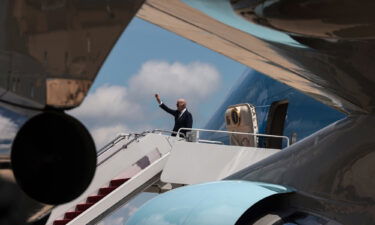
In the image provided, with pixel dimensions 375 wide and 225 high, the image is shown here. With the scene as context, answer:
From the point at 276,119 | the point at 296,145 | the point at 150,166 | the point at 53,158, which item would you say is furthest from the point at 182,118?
the point at 53,158

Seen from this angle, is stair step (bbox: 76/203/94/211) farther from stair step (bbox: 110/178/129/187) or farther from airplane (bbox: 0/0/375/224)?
airplane (bbox: 0/0/375/224)

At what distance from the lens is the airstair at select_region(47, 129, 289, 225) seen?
13.6 metres

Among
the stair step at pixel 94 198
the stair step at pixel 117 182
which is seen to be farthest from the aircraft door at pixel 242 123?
the stair step at pixel 94 198

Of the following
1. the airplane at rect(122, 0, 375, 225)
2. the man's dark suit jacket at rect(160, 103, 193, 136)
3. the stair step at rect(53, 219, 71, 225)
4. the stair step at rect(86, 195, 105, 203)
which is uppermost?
the airplane at rect(122, 0, 375, 225)

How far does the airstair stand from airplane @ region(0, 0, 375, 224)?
26.1 feet

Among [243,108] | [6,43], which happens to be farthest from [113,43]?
[243,108]

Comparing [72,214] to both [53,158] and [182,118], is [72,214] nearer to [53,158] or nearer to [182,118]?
[182,118]

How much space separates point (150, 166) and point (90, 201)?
1.54 meters

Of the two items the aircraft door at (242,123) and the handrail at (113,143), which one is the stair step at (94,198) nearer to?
the handrail at (113,143)

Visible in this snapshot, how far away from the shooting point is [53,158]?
2.72 metres

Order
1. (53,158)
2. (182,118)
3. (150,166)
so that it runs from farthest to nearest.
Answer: (182,118), (150,166), (53,158)

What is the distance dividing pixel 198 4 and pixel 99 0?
44.3 inches

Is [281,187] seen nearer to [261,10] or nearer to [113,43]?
[261,10]

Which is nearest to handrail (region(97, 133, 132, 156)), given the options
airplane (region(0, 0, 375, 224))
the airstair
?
the airstair
